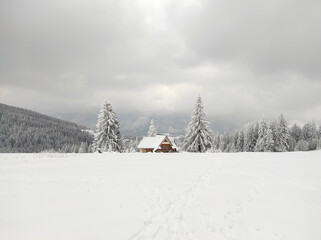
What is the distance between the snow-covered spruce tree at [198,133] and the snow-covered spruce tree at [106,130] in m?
15.0

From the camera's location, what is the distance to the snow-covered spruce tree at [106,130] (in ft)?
129

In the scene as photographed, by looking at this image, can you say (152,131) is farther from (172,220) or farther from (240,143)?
(172,220)

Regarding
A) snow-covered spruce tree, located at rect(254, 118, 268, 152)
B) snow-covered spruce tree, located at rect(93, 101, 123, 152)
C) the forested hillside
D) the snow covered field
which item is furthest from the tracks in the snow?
the forested hillside

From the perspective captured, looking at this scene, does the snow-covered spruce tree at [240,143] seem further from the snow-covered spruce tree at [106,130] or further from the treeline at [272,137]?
the snow-covered spruce tree at [106,130]

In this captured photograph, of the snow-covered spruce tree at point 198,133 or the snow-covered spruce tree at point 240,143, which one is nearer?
the snow-covered spruce tree at point 198,133

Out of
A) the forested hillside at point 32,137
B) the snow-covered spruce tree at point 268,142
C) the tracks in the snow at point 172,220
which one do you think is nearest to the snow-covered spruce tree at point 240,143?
the snow-covered spruce tree at point 268,142

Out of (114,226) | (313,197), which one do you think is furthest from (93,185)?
(313,197)

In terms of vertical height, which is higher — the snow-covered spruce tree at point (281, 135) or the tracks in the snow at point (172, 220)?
the snow-covered spruce tree at point (281, 135)

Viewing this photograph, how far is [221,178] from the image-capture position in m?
12.7

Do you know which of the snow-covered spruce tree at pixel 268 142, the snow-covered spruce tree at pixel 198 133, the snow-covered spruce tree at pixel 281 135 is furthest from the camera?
the snow-covered spruce tree at pixel 281 135

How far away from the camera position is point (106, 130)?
39875 mm

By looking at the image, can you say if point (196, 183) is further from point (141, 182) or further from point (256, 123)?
point (256, 123)

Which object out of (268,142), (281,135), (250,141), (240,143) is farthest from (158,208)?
(240,143)

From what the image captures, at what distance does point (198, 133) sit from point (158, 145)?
49.6ft
